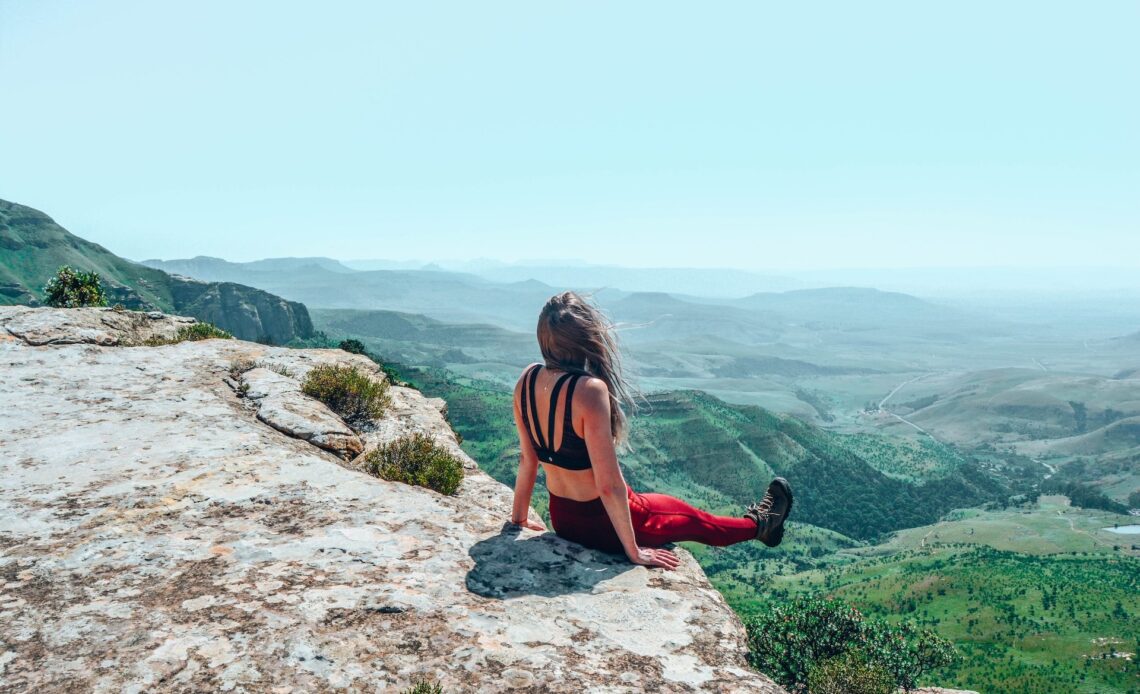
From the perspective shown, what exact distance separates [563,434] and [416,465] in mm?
3851

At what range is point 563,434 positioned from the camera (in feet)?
19.4

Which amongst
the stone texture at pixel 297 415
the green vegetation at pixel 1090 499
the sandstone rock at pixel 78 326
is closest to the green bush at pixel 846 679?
the stone texture at pixel 297 415

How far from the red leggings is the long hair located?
819 mm

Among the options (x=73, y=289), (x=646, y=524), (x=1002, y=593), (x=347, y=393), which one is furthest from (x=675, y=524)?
(x=1002, y=593)

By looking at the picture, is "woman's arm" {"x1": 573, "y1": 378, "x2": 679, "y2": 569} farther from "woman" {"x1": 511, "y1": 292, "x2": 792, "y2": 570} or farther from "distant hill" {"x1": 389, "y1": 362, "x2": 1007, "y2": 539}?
"distant hill" {"x1": 389, "y1": 362, "x2": 1007, "y2": 539}

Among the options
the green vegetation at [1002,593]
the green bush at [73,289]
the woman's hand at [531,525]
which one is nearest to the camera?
the woman's hand at [531,525]

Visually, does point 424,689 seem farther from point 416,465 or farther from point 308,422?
point 308,422

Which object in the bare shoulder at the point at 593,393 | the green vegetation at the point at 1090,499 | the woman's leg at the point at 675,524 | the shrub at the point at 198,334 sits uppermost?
the bare shoulder at the point at 593,393

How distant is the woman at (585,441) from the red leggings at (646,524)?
11 millimetres

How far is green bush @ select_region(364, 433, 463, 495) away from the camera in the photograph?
8430 millimetres

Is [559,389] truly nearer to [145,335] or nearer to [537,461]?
[537,461]

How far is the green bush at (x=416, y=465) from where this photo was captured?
8430 mm

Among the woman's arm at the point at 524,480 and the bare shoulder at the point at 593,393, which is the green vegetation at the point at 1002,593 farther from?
the bare shoulder at the point at 593,393

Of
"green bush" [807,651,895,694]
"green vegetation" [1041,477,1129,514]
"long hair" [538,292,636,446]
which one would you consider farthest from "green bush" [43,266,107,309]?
"green vegetation" [1041,477,1129,514]
